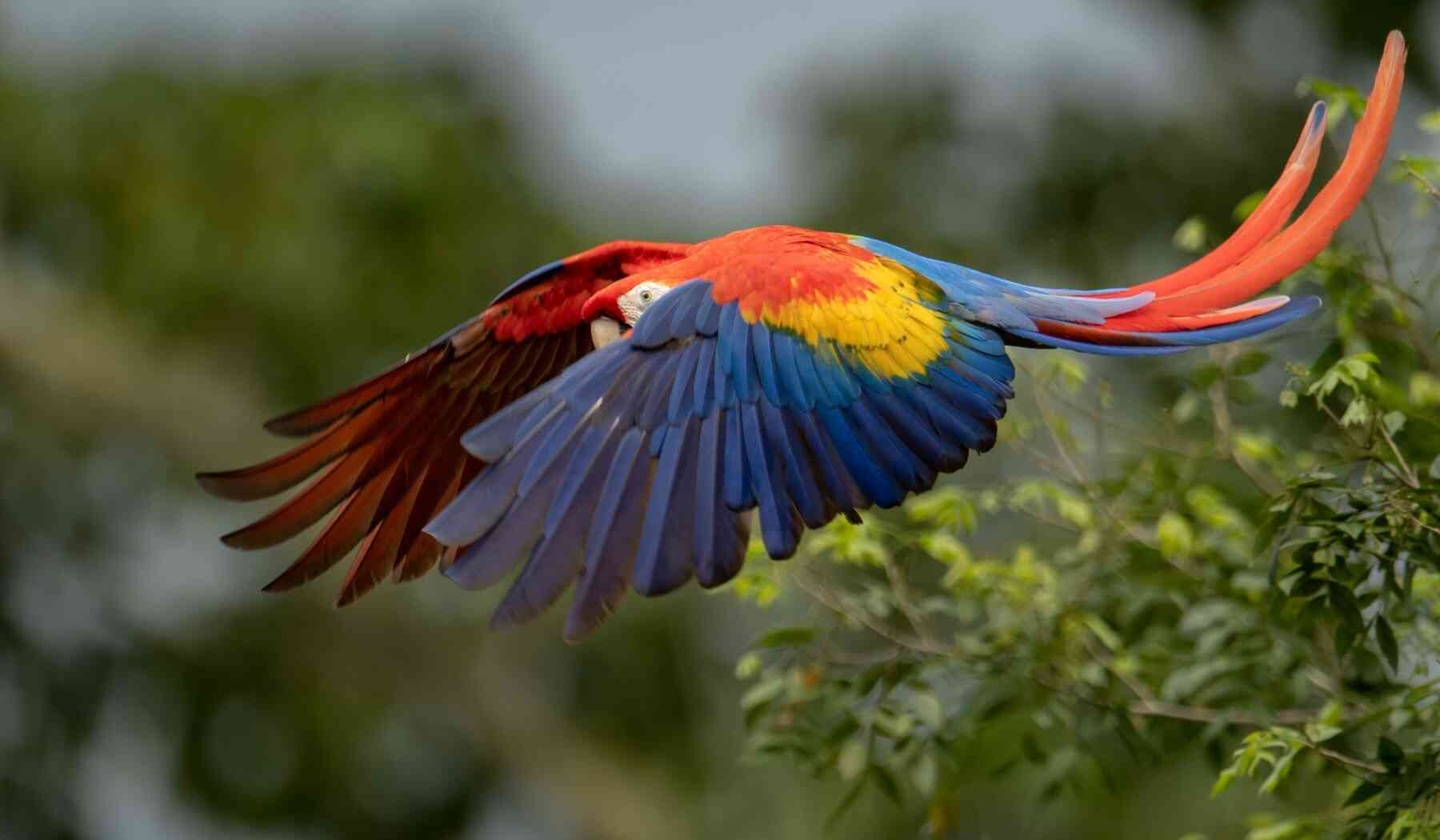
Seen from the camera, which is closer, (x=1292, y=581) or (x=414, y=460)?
(x=1292, y=581)

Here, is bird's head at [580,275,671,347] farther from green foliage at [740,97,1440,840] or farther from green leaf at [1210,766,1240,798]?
green leaf at [1210,766,1240,798]

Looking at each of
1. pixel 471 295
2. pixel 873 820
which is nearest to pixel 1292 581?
pixel 873 820

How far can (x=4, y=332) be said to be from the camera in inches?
291

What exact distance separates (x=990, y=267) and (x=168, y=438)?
3777mm

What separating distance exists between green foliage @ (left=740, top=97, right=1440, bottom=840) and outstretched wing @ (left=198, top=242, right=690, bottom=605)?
605 mm

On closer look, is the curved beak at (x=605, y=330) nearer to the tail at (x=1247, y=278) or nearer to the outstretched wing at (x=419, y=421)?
the outstretched wing at (x=419, y=421)

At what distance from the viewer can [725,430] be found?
2389mm

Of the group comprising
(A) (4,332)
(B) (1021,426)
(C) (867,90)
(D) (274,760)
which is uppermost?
(C) (867,90)

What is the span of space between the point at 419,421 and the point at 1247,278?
1.41m

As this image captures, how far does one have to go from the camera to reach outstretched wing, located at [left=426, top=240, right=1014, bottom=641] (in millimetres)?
2223

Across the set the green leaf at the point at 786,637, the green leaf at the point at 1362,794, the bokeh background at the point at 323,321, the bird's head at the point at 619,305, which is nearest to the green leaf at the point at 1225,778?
the green leaf at the point at 1362,794

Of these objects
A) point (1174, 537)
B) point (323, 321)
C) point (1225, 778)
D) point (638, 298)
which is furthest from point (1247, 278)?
point (323, 321)

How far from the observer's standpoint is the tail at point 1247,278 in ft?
8.03

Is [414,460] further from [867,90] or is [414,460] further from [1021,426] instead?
[867,90]
